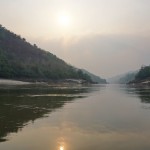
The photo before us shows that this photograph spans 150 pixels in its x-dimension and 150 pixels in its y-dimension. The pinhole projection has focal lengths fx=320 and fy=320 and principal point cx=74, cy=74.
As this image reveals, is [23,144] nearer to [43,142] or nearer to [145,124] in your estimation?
[43,142]

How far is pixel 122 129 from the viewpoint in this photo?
23641 millimetres

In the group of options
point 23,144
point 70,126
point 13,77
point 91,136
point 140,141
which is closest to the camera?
point 23,144

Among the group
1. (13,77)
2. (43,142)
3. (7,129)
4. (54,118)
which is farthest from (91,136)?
(13,77)

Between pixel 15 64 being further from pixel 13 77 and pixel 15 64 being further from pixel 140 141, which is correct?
pixel 140 141

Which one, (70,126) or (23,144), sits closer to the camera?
(23,144)

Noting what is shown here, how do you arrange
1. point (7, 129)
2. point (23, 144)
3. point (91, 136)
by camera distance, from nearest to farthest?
point (23, 144), point (91, 136), point (7, 129)

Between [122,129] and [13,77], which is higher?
[13,77]

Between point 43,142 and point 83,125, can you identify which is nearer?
point 43,142

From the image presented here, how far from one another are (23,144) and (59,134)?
364 cm

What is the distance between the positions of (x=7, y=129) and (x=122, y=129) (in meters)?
8.35

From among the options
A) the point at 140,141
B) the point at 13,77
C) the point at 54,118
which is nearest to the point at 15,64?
the point at 13,77

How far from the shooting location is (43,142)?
18969 mm

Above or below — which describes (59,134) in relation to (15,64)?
below

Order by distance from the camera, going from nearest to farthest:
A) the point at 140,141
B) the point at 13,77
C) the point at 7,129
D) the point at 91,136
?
the point at 140,141
the point at 91,136
the point at 7,129
the point at 13,77
